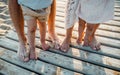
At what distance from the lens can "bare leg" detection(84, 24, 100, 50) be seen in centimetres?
227

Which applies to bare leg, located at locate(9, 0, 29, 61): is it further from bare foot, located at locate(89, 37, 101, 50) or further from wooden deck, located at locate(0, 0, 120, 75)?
bare foot, located at locate(89, 37, 101, 50)

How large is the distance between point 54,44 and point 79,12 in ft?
1.69

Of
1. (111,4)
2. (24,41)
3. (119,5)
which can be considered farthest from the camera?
(119,5)

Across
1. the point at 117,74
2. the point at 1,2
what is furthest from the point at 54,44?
the point at 1,2

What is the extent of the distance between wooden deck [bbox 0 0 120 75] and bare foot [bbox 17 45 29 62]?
0.17 feet

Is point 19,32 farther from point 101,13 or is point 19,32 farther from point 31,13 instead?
point 101,13

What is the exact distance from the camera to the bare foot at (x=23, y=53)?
220cm

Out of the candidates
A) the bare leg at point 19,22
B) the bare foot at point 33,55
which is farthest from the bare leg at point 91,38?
the bare leg at point 19,22

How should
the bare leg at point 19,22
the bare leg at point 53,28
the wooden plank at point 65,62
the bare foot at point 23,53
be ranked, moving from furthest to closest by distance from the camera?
the bare leg at point 53,28 → the bare foot at point 23,53 → the wooden plank at point 65,62 → the bare leg at point 19,22

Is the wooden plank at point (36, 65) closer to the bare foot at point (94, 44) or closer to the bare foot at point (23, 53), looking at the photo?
the bare foot at point (23, 53)

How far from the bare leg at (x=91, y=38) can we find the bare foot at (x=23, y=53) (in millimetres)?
713

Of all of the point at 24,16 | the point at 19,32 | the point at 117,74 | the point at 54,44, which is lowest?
the point at 117,74

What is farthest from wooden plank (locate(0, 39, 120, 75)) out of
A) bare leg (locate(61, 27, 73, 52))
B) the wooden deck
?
bare leg (locate(61, 27, 73, 52))

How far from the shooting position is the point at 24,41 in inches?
89.4
